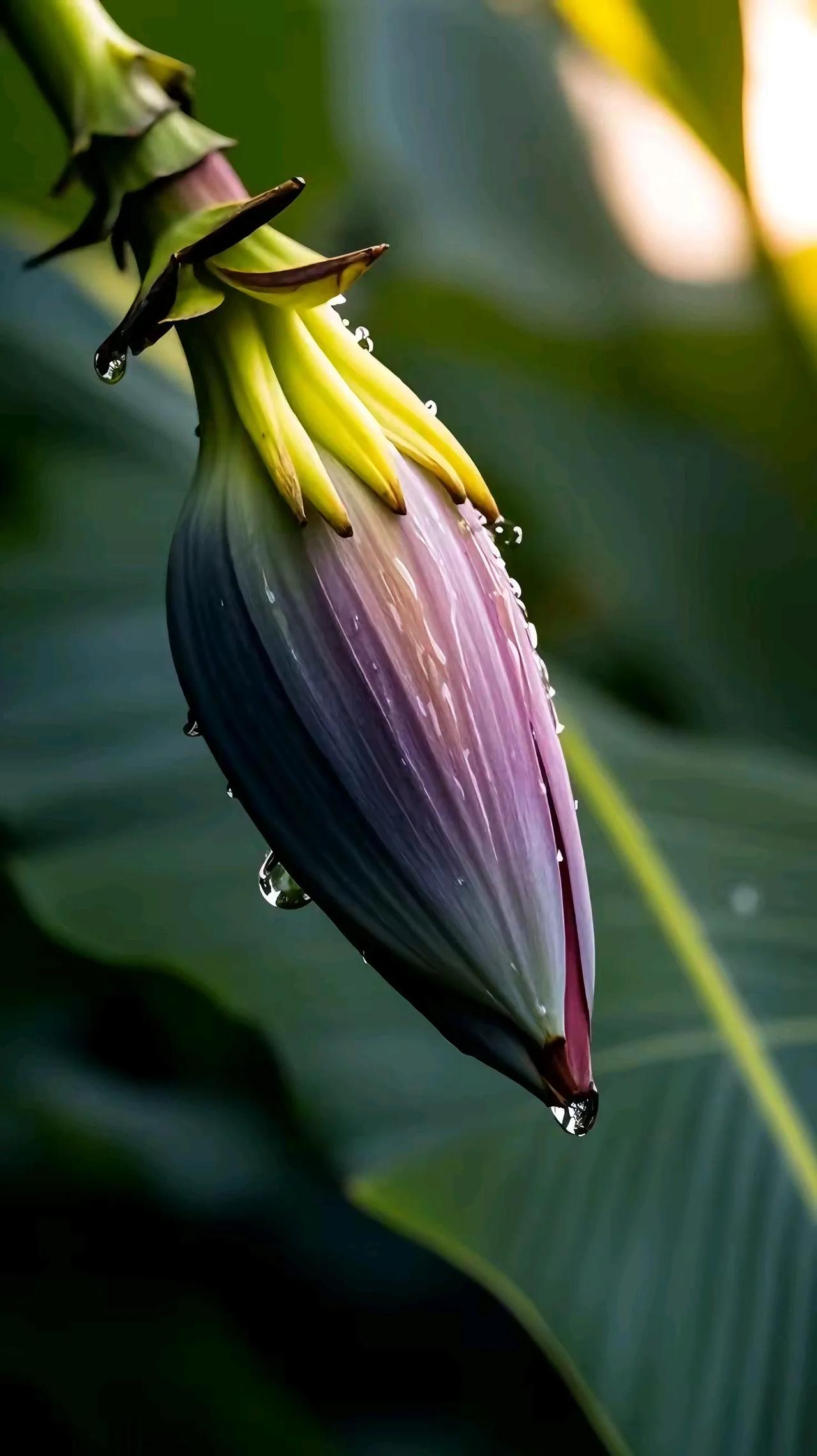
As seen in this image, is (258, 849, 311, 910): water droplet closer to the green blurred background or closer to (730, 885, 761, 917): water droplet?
the green blurred background

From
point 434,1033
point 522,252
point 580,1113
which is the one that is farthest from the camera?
point 522,252

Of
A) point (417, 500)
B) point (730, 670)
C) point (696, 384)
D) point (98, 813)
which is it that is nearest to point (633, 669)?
point (730, 670)

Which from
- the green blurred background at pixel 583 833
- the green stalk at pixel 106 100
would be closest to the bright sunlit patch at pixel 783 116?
the green blurred background at pixel 583 833

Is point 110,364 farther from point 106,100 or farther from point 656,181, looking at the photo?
point 656,181

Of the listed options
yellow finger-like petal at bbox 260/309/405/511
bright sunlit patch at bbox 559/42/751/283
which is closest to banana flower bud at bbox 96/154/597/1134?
yellow finger-like petal at bbox 260/309/405/511

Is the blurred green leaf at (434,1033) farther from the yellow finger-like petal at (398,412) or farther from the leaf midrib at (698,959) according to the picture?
the yellow finger-like petal at (398,412)

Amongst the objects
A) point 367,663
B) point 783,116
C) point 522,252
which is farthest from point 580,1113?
point 783,116

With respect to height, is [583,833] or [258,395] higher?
[258,395]

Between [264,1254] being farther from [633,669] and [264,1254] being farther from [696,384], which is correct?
[696,384]
